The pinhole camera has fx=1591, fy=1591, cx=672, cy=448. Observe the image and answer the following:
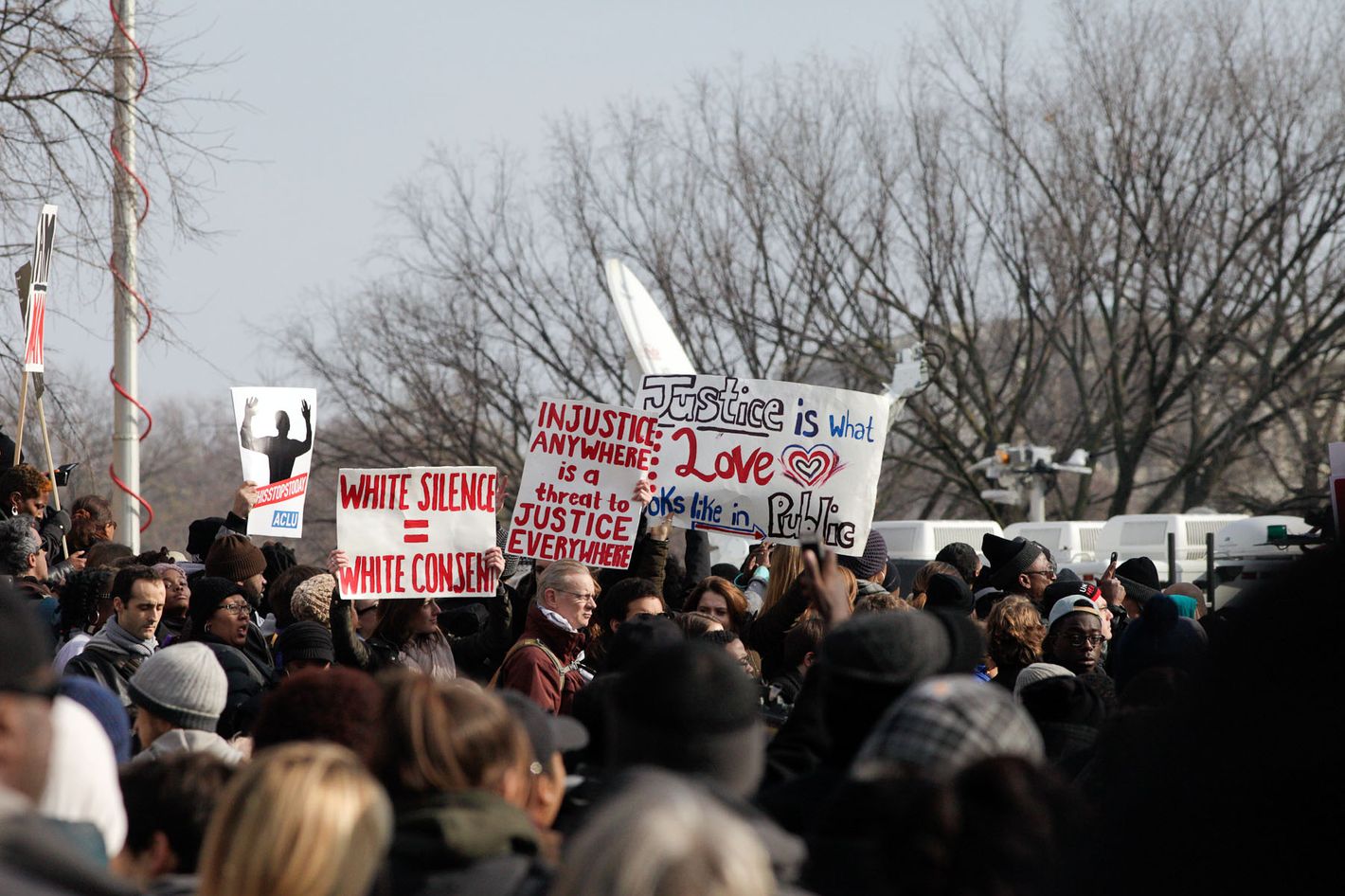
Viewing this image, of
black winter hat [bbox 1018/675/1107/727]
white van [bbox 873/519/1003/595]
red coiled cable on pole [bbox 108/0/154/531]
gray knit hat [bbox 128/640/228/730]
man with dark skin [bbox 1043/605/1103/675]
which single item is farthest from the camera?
white van [bbox 873/519/1003/595]

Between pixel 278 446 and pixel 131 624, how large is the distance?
4102 mm

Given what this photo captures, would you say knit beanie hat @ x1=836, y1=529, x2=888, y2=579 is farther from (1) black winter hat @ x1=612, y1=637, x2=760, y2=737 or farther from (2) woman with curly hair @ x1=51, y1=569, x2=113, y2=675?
(1) black winter hat @ x1=612, y1=637, x2=760, y2=737

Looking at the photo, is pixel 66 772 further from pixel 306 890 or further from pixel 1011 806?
pixel 1011 806

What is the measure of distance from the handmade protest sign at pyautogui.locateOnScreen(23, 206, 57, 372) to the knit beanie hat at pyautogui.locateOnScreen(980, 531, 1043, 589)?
629cm

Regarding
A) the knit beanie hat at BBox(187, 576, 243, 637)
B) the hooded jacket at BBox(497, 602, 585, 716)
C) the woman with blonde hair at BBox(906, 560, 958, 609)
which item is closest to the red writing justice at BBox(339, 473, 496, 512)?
the knit beanie hat at BBox(187, 576, 243, 637)

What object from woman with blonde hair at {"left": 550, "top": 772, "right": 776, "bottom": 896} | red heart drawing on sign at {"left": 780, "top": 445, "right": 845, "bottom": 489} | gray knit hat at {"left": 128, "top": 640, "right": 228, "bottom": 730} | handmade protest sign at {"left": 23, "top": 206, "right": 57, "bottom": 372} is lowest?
gray knit hat at {"left": 128, "top": 640, "right": 228, "bottom": 730}

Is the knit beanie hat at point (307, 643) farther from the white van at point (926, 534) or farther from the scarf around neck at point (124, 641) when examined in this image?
the white van at point (926, 534)

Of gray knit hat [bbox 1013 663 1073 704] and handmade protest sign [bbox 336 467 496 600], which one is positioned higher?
handmade protest sign [bbox 336 467 496 600]

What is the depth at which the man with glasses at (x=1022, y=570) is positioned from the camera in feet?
30.1

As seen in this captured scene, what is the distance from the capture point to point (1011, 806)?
110 inches

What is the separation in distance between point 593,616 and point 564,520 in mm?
609

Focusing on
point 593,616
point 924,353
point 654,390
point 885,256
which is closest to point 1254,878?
point 593,616

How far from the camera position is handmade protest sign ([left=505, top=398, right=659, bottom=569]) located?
8.35 meters

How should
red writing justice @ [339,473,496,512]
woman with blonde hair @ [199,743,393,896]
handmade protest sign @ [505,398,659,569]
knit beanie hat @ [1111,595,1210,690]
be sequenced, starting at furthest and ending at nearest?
handmade protest sign @ [505,398,659,569]
red writing justice @ [339,473,496,512]
knit beanie hat @ [1111,595,1210,690]
woman with blonde hair @ [199,743,393,896]
